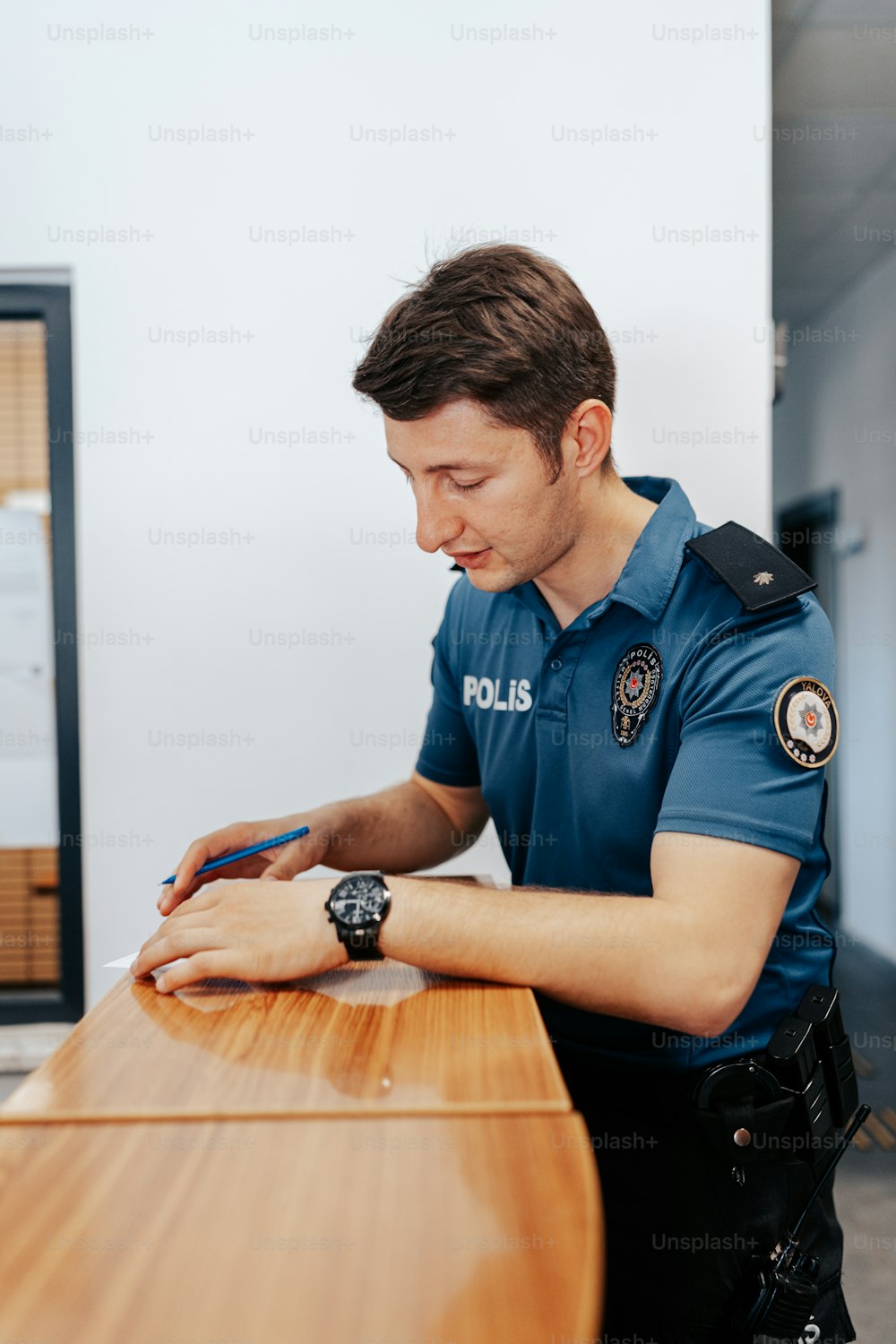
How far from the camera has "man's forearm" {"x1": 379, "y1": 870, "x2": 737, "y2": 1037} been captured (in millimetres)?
908

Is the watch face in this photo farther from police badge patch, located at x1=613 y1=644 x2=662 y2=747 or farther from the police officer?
police badge patch, located at x1=613 y1=644 x2=662 y2=747

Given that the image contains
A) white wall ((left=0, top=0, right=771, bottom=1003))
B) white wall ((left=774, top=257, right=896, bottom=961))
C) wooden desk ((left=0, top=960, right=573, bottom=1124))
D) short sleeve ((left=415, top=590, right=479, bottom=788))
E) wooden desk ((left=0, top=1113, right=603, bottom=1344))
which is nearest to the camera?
wooden desk ((left=0, top=1113, right=603, bottom=1344))

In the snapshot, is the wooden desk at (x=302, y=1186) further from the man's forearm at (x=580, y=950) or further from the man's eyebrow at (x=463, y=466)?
the man's eyebrow at (x=463, y=466)

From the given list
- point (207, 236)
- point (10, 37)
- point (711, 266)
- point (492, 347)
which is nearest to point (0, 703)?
point (207, 236)

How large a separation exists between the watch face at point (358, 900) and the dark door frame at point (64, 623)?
1351 mm

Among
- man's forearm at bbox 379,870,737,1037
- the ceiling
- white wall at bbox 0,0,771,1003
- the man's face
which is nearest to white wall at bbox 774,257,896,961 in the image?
the ceiling

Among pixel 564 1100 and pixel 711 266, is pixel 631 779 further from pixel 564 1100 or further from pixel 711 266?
pixel 711 266

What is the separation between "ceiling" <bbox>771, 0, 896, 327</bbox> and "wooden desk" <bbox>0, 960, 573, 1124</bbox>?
2.36 meters

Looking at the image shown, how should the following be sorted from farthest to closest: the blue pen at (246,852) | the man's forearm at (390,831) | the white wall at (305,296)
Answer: the white wall at (305,296)
the man's forearm at (390,831)
the blue pen at (246,852)

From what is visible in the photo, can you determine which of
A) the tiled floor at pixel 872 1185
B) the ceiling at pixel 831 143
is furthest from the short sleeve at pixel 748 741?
the ceiling at pixel 831 143

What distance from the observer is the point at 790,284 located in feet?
14.6

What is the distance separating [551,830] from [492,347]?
64 cm

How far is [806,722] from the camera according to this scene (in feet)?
3.41

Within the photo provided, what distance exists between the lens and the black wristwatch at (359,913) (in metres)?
0.93
